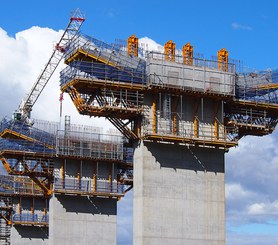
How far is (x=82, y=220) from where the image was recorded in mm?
84125

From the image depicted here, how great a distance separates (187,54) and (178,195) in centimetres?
1222

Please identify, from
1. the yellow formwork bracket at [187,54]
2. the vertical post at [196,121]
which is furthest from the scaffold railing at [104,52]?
the vertical post at [196,121]

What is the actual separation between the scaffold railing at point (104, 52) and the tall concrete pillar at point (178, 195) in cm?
691

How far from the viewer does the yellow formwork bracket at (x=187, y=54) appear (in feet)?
206

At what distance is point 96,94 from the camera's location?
2360 inches

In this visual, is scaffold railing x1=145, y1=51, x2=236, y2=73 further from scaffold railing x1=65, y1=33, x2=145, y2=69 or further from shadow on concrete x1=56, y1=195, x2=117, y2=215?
shadow on concrete x1=56, y1=195, x2=117, y2=215

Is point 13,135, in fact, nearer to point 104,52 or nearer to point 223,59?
point 104,52

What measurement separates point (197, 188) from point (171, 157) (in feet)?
11.4

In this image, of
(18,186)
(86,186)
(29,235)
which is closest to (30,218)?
(29,235)

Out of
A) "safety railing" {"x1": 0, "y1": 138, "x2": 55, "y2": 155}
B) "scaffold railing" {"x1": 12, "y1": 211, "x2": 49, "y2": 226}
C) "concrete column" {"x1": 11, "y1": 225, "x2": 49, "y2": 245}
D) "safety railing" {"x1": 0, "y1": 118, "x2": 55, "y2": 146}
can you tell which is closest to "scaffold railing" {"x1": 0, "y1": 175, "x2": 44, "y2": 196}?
"scaffold railing" {"x1": 12, "y1": 211, "x2": 49, "y2": 226}

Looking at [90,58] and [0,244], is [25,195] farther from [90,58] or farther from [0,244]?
[90,58]

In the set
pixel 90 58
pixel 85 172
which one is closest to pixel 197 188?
pixel 90 58

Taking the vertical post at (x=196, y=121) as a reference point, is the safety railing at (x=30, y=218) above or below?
below

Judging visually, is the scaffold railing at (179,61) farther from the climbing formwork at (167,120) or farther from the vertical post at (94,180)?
the vertical post at (94,180)
